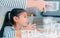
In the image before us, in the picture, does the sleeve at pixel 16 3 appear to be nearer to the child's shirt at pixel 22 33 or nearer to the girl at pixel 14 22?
the girl at pixel 14 22

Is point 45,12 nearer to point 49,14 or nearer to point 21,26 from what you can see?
point 49,14

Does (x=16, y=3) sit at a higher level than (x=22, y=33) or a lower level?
higher

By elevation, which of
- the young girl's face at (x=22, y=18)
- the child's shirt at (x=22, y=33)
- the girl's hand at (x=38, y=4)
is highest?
the girl's hand at (x=38, y=4)

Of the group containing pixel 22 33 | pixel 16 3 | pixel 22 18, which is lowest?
pixel 22 33

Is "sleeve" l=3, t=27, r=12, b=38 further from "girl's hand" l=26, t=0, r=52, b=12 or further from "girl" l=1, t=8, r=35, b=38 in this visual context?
"girl's hand" l=26, t=0, r=52, b=12

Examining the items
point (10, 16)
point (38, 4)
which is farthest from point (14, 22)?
point (38, 4)

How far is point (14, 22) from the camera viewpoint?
42.8 inches

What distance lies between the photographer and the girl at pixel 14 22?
108cm

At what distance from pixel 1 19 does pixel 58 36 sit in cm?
41

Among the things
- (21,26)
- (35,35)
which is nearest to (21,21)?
(21,26)

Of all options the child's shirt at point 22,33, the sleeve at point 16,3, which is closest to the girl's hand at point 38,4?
the sleeve at point 16,3

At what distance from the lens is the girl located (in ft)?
3.55

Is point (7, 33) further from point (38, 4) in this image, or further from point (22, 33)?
point (38, 4)

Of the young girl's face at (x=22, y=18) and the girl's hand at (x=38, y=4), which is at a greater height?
the girl's hand at (x=38, y=4)
